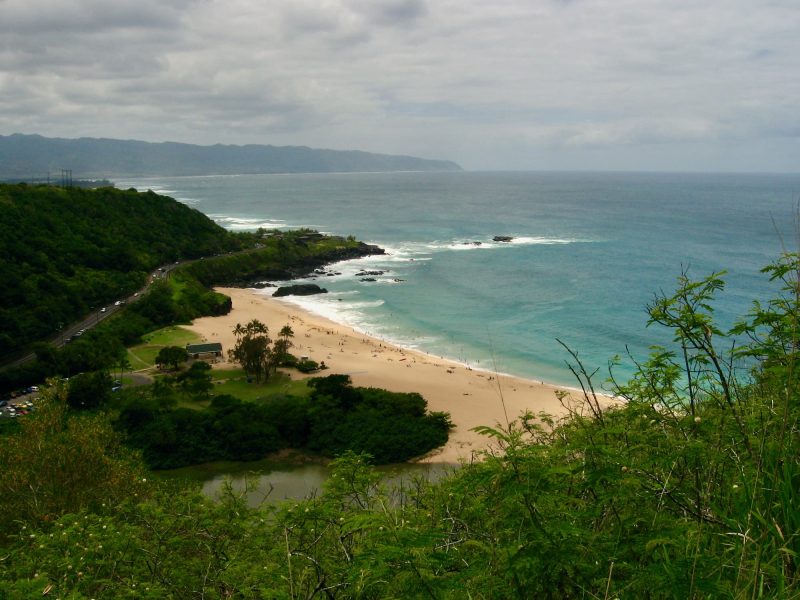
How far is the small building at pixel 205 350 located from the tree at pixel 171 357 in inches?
82.7

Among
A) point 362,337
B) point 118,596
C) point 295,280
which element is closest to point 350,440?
point 362,337

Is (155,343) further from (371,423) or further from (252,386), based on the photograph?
(371,423)

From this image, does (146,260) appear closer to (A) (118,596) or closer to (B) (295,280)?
(B) (295,280)

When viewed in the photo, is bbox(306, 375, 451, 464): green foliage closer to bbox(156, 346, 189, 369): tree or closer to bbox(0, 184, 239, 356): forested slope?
bbox(156, 346, 189, 369): tree

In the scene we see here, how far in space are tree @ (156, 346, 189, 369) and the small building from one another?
2.10 m

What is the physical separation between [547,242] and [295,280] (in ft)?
128

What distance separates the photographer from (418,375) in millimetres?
36938

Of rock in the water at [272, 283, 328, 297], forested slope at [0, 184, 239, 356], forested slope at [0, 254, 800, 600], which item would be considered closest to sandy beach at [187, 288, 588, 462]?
rock in the water at [272, 283, 328, 297]

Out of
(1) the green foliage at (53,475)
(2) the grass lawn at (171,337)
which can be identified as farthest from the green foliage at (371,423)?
(2) the grass lawn at (171,337)

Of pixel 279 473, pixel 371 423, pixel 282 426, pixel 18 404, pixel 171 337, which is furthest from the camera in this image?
pixel 171 337

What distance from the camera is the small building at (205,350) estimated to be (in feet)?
131

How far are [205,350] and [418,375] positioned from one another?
49.6 ft

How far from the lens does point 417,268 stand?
71688mm

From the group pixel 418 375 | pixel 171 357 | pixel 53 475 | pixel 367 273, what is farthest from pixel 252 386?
pixel 367 273
